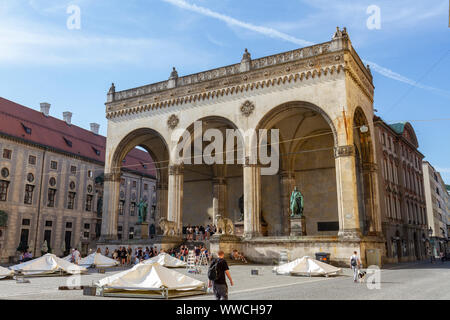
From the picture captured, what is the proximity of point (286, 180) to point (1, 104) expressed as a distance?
31084 mm

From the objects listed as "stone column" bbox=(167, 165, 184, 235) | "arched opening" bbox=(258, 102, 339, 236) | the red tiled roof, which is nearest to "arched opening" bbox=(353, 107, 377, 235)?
"arched opening" bbox=(258, 102, 339, 236)

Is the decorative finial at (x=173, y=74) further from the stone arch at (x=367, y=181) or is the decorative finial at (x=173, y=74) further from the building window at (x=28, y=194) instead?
the building window at (x=28, y=194)

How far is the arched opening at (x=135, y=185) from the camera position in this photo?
34.6 metres

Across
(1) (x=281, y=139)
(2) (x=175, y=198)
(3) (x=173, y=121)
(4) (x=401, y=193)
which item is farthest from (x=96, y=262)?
(4) (x=401, y=193)

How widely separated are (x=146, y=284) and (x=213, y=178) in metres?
28.6

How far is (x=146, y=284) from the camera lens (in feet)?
37.3

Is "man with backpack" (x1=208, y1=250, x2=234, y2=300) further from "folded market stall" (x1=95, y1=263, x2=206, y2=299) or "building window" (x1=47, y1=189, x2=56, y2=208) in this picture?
"building window" (x1=47, y1=189, x2=56, y2=208)

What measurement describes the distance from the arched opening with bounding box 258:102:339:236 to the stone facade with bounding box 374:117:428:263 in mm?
4245

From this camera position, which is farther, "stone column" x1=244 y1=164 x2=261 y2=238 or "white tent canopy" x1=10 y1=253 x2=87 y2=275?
"stone column" x1=244 y1=164 x2=261 y2=238

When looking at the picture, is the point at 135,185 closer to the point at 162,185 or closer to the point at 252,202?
the point at 162,185

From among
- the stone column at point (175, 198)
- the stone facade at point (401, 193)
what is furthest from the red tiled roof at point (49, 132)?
the stone facade at point (401, 193)

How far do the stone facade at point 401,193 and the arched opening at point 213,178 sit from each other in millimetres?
12978

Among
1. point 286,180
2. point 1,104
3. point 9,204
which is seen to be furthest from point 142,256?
point 1,104

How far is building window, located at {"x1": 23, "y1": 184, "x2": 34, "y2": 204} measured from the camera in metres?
42.2
